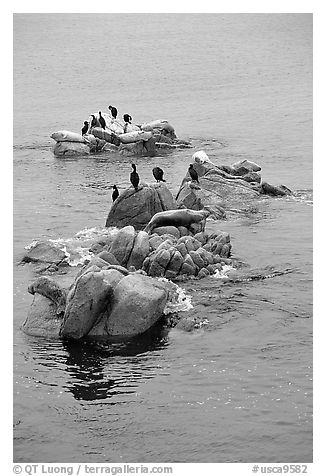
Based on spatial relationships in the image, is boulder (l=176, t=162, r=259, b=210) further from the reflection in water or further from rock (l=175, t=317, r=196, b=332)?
the reflection in water

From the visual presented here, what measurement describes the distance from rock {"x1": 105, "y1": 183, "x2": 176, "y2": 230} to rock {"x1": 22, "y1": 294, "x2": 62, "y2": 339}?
33.5 ft

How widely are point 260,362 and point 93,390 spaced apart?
16.7 feet

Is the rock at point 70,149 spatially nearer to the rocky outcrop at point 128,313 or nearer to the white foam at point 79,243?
the white foam at point 79,243

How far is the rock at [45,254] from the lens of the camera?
33.9 m

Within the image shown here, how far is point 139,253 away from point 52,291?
508 cm

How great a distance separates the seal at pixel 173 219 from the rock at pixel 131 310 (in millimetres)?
7619

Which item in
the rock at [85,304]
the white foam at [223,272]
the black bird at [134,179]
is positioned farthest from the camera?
the black bird at [134,179]

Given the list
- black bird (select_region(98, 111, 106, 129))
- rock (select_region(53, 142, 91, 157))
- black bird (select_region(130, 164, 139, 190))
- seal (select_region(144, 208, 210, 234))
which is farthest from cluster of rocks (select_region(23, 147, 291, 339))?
black bird (select_region(98, 111, 106, 129))

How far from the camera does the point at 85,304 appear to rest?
26.2 meters

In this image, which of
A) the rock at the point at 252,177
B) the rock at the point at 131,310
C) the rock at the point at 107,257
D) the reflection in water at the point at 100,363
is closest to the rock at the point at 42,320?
the reflection in water at the point at 100,363

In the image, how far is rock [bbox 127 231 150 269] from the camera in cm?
3148

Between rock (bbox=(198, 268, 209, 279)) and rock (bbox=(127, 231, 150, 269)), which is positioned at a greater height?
rock (bbox=(127, 231, 150, 269))

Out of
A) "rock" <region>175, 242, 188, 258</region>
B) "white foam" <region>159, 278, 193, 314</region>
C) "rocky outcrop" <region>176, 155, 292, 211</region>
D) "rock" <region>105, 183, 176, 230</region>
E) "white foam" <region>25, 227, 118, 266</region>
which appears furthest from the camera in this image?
"rocky outcrop" <region>176, 155, 292, 211</region>
